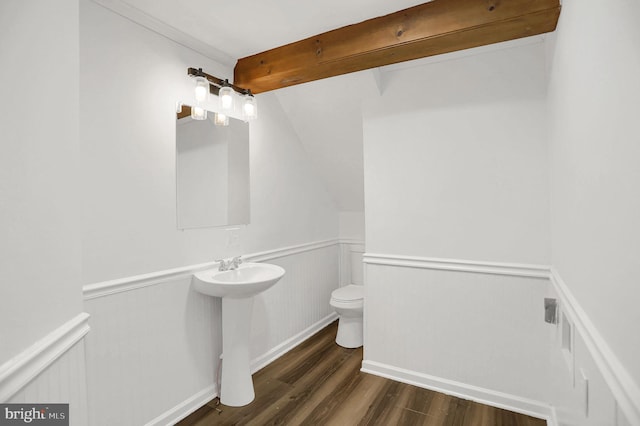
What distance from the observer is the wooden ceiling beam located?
1596 millimetres

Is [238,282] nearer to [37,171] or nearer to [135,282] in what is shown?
[135,282]

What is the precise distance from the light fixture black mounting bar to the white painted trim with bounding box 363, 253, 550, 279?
1597mm

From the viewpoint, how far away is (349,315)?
296 cm

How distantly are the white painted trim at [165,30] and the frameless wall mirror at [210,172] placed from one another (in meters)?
0.41

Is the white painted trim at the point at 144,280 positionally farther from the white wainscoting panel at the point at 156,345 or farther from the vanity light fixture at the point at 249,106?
the vanity light fixture at the point at 249,106

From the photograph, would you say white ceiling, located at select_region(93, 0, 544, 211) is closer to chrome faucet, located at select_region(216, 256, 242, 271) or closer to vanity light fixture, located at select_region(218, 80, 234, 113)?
vanity light fixture, located at select_region(218, 80, 234, 113)

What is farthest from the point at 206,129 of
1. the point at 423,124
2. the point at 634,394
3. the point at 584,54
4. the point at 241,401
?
the point at 634,394

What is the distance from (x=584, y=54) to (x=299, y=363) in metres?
2.64

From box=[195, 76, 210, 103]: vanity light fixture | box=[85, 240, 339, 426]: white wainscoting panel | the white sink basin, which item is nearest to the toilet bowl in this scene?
box=[85, 240, 339, 426]: white wainscoting panel

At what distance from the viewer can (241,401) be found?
2150mm

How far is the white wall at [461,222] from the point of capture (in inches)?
80.4

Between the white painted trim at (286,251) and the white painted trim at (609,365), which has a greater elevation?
the white painted trim at (286,251)

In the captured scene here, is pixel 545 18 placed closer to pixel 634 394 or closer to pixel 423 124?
pixel 423 124

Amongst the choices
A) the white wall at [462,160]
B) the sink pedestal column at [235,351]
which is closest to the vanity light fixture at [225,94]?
the white wall at [462,160]
